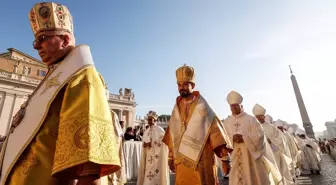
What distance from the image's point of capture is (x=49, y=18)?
1479mm

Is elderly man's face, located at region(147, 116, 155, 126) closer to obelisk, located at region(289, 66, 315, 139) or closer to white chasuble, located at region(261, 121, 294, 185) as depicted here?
white chasuble, located at region(261, 121, 294, 185)

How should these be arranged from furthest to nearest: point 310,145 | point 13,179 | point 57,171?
point 310,145 < point 13,179 < point 57,171

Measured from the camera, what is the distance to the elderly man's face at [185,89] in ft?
11.5

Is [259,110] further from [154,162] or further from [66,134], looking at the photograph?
[66,134]

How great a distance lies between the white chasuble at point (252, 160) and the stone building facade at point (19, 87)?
3739 cm

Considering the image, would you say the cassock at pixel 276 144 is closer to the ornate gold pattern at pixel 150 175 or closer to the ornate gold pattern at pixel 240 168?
the ornate gold pattern at pixel 240 168

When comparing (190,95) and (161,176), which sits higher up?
(190,95)

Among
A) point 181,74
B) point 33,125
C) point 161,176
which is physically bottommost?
point 161,176

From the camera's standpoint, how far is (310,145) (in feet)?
41.2

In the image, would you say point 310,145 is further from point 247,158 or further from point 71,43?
point 71,43

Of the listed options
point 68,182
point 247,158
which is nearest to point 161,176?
point 247,158

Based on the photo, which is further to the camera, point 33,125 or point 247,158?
point 247,158

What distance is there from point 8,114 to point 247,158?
38843 mm

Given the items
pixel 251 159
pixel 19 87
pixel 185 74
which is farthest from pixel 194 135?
pixel 19 87
